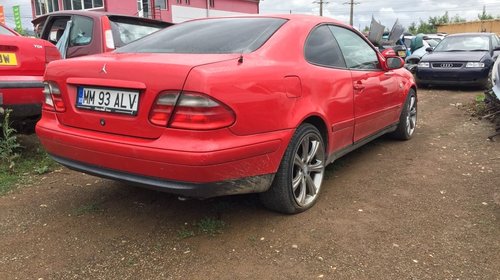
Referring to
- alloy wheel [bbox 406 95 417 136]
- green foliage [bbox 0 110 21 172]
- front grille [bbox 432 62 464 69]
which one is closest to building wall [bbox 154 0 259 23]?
front grille [bbox 432 62 464 69]

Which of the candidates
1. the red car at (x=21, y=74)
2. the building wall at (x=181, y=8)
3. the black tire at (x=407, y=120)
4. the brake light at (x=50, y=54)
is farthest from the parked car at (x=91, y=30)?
the building wall at (x=181, y=8)

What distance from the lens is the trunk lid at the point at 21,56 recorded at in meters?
4.12

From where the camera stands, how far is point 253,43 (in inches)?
121

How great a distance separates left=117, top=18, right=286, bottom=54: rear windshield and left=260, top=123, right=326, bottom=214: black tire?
727mm

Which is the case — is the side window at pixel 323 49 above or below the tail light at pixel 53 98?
above

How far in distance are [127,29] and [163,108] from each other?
3.61m

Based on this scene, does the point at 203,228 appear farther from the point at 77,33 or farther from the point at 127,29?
the point at 77,33

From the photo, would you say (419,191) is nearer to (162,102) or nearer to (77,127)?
(162,102)

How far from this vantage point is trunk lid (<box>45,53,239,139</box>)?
254 cm

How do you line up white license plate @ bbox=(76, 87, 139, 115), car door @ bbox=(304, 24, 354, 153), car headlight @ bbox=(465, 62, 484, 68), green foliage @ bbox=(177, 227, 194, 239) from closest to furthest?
1. white license plate @ bbox=(76, 87, 139, 115)
2. green foliage @ bbox=(177, 227, 194, 239)
3. car door @ bbox=(304, 24, 354, 153)
4. car headlight @ bbox=(465, 62, 484, 68)

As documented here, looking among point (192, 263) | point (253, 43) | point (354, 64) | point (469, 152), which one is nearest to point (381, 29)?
point (469, 152)

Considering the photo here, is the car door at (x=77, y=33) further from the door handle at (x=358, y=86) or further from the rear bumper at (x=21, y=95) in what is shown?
the door handle at (x=358, y=86)

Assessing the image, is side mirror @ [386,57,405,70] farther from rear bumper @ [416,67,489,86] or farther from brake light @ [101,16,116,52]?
rear bumper @ [416,67,489,86]

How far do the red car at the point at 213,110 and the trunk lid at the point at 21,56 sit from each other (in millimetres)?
1405
